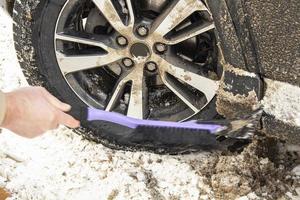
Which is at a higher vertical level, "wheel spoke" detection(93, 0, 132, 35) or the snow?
"wheel spoke" detection(93, 0, 132, 35)

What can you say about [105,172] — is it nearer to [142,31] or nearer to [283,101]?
[142,31]

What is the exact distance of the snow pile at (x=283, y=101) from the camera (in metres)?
2.74

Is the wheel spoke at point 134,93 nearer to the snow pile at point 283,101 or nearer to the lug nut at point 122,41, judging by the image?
the lug nut at point 122,41

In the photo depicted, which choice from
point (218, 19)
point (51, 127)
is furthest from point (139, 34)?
point (51, 127)

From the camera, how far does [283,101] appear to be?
9.05ft

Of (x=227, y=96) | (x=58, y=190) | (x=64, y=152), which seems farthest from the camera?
(x=64, y=152)

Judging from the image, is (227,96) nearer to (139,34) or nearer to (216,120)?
(216,120)

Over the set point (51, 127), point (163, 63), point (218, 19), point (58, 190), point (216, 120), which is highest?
point (218, 19)

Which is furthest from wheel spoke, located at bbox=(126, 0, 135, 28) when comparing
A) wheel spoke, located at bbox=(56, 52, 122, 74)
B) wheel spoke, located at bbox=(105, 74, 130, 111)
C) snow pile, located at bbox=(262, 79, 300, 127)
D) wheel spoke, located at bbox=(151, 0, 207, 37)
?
snow pile, located at bbox=(262, 79, 300, 127)

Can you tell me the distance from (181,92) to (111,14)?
555 mm

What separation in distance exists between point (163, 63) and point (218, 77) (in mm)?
290

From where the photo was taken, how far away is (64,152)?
359 cm

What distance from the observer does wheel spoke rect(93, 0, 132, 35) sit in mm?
2936

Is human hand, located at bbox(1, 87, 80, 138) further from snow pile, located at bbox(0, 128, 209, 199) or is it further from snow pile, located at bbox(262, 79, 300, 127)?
snow pile, located at bbox(0, 128, 209, 199)
